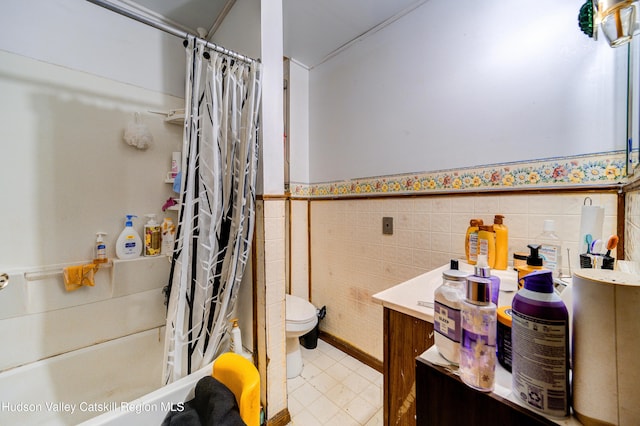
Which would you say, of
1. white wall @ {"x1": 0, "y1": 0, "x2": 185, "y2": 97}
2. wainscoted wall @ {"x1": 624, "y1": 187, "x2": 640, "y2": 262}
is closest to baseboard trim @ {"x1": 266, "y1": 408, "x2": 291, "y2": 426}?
wainscoted wall @ {"x1": 624, "y1": 187, "x2": 640, "y2": 262}

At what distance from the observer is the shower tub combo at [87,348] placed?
42.1 inches

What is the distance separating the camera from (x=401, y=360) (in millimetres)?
809

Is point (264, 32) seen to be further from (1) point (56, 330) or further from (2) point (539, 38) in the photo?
(1) point (56, 330)

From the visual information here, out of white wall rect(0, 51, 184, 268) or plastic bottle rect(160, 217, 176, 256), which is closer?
white wall rect(0, 51, 184, 268)

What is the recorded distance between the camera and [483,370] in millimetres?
411

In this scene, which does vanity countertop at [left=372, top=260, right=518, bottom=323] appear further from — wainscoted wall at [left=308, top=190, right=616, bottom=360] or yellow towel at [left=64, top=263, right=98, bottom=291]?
yellow towel at [left=64, top=263, right=98, bottom=291]

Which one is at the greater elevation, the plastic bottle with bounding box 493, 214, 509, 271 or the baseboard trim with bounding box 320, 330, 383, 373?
the plastic bottle with bounding box 493, 214, 509, 271

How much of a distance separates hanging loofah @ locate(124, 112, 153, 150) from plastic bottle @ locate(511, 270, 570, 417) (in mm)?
1904

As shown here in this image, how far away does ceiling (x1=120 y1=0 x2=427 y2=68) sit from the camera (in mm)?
1507

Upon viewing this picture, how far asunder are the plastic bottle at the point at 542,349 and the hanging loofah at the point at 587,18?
113 centimetres

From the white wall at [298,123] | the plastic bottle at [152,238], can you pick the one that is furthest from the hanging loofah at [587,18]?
the plastic bottle at [152,238]

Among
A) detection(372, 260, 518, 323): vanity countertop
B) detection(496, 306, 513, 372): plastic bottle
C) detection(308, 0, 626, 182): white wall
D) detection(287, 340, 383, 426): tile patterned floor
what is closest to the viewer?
detection(496, 306, 513, 372): plastic bottle

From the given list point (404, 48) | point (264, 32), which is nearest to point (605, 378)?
point (264, 32)

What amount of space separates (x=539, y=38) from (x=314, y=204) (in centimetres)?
169
